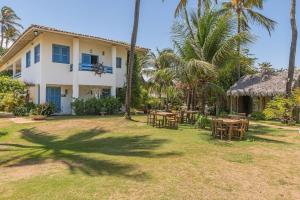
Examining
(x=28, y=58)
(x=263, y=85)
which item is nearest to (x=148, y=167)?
(x=263, y=85)

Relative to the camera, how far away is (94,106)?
20.3 metres

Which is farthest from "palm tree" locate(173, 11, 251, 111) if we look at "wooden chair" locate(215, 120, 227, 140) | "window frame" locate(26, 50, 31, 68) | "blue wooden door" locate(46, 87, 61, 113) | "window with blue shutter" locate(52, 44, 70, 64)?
"window frame" locate(26, 50, 31, 68)

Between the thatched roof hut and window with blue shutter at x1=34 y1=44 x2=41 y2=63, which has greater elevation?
window with blue shutter at x1=34 y1=44 x2=41 y2=63

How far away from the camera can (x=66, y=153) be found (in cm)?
867

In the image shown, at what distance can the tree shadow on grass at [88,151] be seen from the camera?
683 cm

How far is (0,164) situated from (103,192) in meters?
4.02

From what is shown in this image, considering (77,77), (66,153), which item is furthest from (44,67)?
(66,153)

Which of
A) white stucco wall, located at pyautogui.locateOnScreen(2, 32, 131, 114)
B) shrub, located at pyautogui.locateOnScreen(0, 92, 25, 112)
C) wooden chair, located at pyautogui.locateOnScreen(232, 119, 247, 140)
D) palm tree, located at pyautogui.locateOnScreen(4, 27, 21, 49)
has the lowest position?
wooden chair, located at pyautogui.locateOnScreen(232, 119, 247, 140)

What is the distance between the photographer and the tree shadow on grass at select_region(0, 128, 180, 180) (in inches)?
269

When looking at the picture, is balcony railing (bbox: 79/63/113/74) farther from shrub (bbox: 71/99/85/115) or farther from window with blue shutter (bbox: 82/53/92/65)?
shrub (bbox: 71/99/85/115)

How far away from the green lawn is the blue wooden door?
9342mm

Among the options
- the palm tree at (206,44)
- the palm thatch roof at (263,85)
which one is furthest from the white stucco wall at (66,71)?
the palm thatch roof at (263,85)

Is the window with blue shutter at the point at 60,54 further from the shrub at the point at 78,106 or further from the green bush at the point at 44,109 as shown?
the green bush at the point at 44,109

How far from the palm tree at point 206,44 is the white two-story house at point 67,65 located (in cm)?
784
